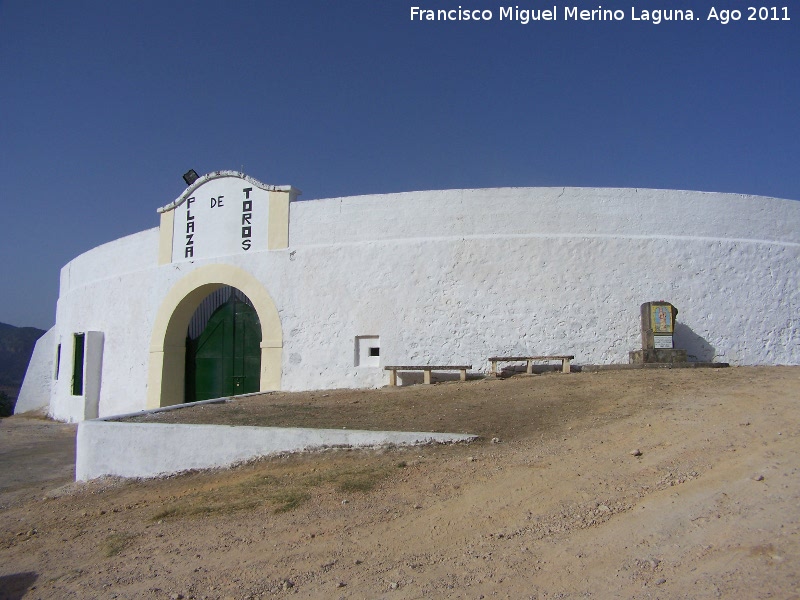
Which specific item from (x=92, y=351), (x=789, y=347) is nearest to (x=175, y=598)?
(x=789, y=347)

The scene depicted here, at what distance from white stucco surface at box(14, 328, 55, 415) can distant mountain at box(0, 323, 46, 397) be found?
64.0 ft

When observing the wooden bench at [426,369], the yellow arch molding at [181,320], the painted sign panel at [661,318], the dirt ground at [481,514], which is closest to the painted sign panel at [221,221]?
the yellow arch molding at [181,320]

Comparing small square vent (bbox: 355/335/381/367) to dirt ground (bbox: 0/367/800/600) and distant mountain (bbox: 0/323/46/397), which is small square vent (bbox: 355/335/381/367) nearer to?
dirt ground (bbox: 0/367/800/600)

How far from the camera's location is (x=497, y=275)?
427 inches

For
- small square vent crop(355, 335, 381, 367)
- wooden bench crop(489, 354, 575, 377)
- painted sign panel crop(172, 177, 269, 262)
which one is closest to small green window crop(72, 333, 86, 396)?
painted sign panel crop(172, 177, 269, 262)

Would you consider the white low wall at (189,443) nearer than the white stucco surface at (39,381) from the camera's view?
Yes

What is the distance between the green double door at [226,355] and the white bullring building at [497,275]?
94cm

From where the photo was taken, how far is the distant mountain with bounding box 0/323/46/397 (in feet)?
127

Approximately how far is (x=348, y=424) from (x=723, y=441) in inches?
153

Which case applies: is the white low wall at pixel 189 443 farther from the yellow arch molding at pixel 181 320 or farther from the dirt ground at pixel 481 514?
the yellow arch molding at pixel 181 320

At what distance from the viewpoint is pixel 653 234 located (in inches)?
428

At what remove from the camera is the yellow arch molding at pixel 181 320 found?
12.0 m

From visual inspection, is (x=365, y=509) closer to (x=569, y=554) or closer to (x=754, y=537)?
(x=569, y=554)

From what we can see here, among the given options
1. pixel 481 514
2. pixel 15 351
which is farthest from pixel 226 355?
pixel 15 351
